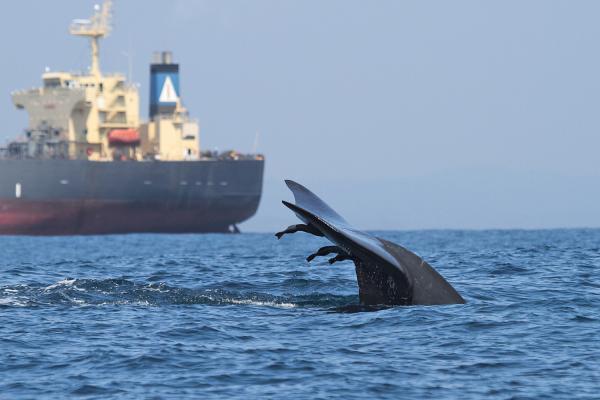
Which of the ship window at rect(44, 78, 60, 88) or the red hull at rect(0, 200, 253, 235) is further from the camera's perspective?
the ship window at rect(44, 78, 60, 88)

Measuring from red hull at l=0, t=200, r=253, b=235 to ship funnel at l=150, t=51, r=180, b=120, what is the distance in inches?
481

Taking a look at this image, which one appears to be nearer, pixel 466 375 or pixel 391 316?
pixel 466 375

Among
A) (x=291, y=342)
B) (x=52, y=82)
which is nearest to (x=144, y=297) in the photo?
(x=291, y=342)

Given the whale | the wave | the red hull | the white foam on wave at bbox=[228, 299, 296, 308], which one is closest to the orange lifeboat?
the red hull

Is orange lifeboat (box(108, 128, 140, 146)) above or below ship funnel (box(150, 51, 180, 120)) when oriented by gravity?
below

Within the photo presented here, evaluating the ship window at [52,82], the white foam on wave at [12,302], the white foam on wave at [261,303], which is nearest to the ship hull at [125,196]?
the ship window at [52,82]

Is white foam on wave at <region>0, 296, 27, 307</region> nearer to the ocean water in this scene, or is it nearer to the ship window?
the ocean water

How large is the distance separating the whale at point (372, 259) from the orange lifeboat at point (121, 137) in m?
91.9

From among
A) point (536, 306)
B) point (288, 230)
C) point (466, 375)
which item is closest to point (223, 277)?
point (536, 306)

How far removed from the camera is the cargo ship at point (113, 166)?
10031 cm

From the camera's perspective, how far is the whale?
17875 millimetres

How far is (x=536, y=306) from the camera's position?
2223 cm

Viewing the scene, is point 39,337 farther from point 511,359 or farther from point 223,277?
point 223,277

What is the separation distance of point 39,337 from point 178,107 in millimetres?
96959
